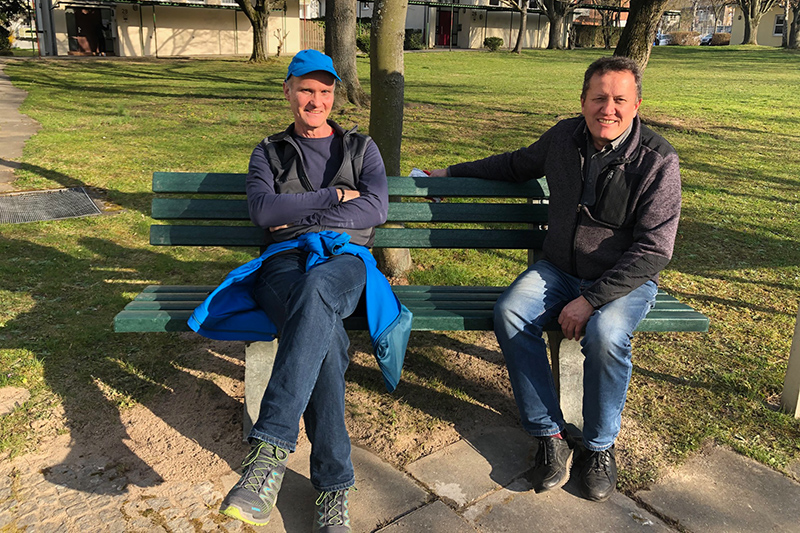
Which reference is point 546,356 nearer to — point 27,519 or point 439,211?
point 439,211

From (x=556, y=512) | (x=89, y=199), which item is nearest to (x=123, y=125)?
(x=89, y=199)

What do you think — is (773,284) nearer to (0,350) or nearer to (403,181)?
(403,181)

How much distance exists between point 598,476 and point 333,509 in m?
1.00

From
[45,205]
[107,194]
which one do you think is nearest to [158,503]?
[45,205]

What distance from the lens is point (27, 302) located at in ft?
14.2

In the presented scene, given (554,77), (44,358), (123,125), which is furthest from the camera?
(554,77)

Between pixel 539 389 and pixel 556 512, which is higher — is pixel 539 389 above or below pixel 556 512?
above

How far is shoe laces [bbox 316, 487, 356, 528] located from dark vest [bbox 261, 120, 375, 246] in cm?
114

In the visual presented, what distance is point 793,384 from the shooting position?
319cm

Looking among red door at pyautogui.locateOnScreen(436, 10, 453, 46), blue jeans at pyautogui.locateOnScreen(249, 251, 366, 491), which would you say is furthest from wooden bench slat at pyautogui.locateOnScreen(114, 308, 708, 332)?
red door at pyautogui.locateOnScreen(436, 10, 453, 46)

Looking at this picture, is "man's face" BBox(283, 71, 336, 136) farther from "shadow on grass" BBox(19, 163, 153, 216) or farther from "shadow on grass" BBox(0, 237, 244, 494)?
"shadow on grass" BBox(19, 163, 153, 216)

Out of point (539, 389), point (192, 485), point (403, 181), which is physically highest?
point (403, 181)

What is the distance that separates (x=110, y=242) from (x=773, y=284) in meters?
4.81

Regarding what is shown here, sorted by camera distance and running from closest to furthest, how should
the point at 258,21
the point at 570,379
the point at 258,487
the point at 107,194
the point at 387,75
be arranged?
the point at 258,487, the point at 570,379, the point at 387,75, the point at 107,194, the point at 258,21
